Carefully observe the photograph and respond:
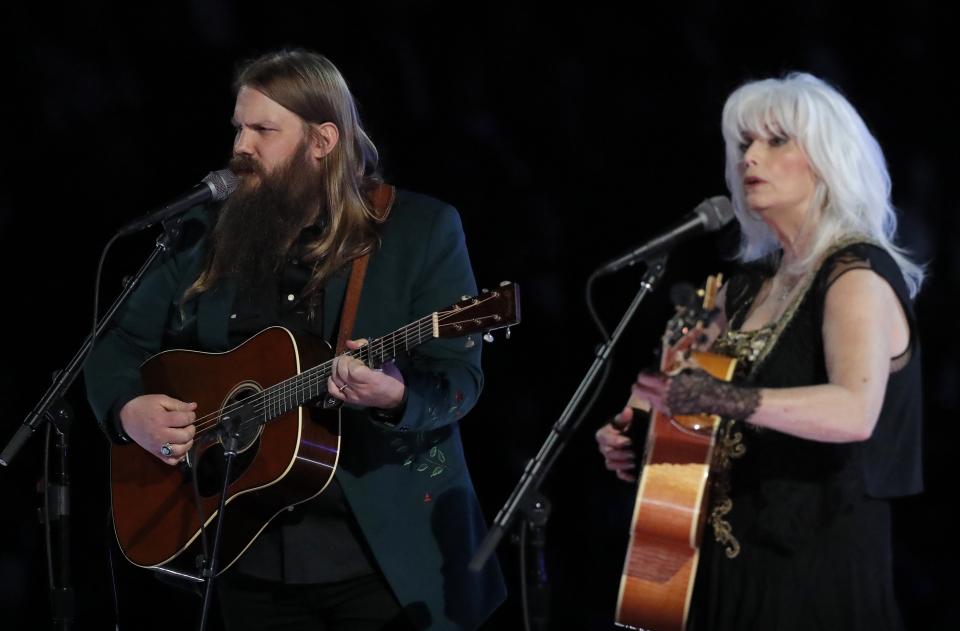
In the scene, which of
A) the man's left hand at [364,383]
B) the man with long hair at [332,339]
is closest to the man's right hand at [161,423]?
the man with long hair at [332,339]

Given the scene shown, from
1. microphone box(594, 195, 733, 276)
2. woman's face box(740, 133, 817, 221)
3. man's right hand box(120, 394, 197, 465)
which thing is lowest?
man's right hand box(120, 394, 197, 465)

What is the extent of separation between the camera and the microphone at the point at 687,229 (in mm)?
2469

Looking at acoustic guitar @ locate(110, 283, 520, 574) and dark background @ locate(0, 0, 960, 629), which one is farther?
dark background @ locate(0, 0, 960, 629)

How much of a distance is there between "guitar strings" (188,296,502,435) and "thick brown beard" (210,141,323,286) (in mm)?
359

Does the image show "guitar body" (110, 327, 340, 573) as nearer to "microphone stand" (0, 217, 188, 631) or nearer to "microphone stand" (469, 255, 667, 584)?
"microphone stand" (0, 217, 188, 631)

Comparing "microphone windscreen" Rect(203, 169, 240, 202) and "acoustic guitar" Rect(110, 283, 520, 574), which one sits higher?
"microphone windscreen" Rect(203, 169, 240, 202)

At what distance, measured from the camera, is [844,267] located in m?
2.58

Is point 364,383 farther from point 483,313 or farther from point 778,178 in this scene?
point 778,178

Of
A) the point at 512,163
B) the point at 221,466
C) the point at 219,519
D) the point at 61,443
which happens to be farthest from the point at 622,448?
the point at 512,163

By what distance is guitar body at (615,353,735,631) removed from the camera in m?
2.64

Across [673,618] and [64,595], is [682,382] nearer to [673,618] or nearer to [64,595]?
[673,618]

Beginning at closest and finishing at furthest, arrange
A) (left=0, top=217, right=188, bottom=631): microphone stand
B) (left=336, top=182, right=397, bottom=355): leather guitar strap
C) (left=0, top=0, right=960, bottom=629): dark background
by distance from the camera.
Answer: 1. (left=336, top=182, right=397, bottom=355): leather guitar strap
2. (left=0, top=217, right=188, bottom=631): microphone stand
3. (left=0, top=0, right=960, bottom=629): dark background

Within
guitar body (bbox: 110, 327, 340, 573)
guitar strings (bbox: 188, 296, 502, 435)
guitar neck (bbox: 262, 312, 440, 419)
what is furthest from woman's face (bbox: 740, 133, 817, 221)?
guitar body (bbox: 110, 327, 340, 573)

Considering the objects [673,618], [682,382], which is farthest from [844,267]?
[673,618]
